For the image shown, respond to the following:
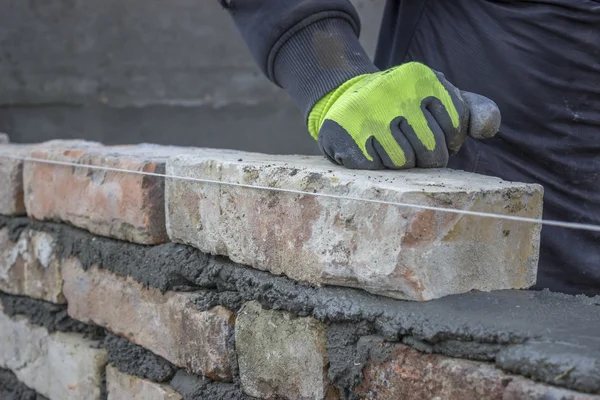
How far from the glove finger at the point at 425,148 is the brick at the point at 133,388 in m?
0.72

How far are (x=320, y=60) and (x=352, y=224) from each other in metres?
0.54

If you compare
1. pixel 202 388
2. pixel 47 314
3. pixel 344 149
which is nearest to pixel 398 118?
pixel 344 149

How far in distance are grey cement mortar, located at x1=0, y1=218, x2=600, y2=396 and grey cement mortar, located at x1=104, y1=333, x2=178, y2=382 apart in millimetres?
245

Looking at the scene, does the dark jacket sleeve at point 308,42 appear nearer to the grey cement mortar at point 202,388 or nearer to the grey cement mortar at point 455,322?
the grey cement mortar at point 455,322

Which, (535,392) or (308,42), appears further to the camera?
(308,42)

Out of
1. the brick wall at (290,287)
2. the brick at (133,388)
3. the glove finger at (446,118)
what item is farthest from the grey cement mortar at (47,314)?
the glove finger at (446,118)

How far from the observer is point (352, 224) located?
1.18m

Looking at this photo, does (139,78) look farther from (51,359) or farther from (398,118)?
(398,118)

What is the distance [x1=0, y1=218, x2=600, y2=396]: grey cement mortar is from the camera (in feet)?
3.14

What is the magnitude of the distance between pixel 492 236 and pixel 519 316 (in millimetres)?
149

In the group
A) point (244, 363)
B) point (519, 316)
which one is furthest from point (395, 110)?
point (244, 363)

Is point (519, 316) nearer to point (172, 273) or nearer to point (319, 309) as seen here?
point (319, 309)

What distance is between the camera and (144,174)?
5.35ft

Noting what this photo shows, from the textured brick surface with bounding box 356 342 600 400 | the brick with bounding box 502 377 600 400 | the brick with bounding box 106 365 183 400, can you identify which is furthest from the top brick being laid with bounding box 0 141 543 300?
the brick with bounding box 106 365 183 400
